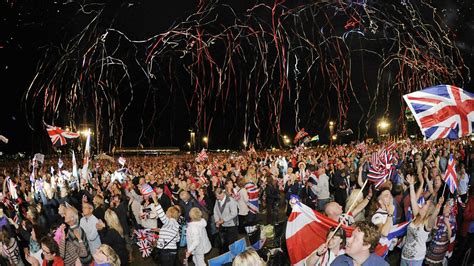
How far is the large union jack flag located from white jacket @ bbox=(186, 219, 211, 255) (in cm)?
372

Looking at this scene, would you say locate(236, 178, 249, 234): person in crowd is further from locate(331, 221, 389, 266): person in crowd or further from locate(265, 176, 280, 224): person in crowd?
locate(331, 221, 389, 266): person in crowd

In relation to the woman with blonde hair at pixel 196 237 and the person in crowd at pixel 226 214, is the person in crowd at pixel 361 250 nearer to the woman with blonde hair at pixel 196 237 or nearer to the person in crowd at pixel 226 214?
the woman with blonde hair at pixel 196 237

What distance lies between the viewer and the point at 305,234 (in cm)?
582

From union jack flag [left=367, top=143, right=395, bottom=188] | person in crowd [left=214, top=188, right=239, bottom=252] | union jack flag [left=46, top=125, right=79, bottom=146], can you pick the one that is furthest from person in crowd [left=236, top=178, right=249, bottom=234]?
union jack flag [left=46, top=125, right=79, bottom=146]

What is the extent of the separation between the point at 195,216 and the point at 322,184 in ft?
16.7

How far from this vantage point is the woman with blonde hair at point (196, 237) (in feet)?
24.3

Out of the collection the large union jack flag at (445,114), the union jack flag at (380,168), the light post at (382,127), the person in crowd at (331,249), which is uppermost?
the light post at (382,127)

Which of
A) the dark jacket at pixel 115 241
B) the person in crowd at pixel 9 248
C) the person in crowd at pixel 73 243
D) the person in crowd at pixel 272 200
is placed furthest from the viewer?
the person in crowd at pixel 272 200

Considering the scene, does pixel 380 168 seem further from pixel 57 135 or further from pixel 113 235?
pixel 57 135

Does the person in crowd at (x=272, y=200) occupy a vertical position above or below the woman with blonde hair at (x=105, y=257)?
below

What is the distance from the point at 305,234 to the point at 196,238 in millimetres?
2214

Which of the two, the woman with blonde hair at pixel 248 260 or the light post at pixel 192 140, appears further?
the light post at pixel 192 140

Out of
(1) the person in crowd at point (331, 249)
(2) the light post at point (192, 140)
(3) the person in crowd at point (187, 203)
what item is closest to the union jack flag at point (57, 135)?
(3) the person in crowd at point (187, 203)

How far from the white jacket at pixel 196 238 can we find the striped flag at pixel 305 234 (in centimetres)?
202
